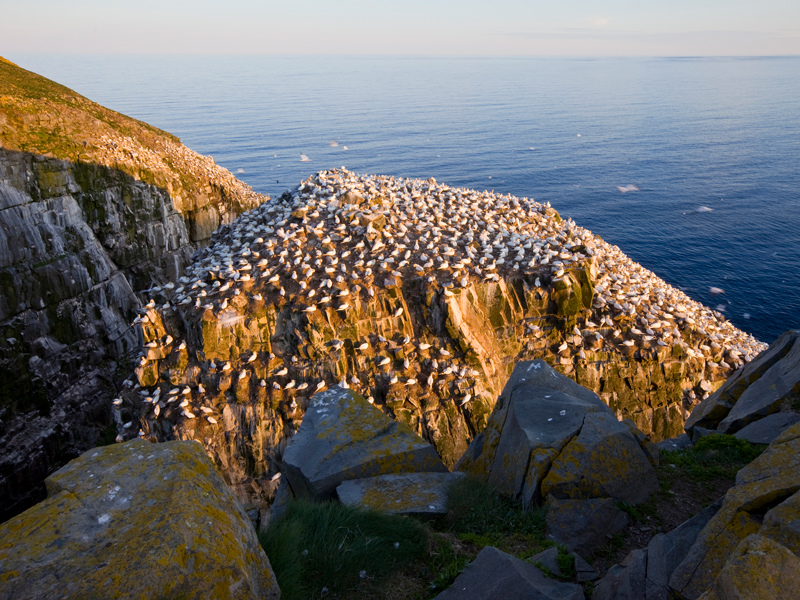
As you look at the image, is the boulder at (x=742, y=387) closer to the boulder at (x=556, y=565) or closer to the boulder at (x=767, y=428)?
the boulder at (x=767, y=428)

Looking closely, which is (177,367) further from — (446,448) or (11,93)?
(11,93)

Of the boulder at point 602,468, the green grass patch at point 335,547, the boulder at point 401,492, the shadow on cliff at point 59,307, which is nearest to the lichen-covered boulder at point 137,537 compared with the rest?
the green grass patch at point 335,547

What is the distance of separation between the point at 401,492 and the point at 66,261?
25.7 metres

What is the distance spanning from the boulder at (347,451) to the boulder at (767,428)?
582 cm

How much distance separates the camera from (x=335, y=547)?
19.5 feet

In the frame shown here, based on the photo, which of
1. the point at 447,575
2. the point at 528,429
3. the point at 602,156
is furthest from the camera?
the point at 602,156

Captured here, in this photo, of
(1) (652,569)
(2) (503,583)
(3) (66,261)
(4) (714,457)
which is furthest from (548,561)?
(3) (66,261)

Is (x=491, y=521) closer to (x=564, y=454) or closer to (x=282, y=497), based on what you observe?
(x=564, y=454)

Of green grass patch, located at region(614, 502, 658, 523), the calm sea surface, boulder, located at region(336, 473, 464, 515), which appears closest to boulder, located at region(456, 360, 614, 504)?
boulder, located at region(336, 473, 464, 515)

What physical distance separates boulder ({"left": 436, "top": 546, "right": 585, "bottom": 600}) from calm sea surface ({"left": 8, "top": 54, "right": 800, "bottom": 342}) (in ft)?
106

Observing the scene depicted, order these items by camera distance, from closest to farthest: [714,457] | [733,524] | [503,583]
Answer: [733,524], [503,583], [714,457]

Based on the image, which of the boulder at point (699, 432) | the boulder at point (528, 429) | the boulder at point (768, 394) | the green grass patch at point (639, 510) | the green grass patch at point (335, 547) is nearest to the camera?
the green grass patch at point (335, 547)

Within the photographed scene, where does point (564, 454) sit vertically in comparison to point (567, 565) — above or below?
above

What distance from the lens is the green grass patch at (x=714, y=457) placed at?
321 inches
